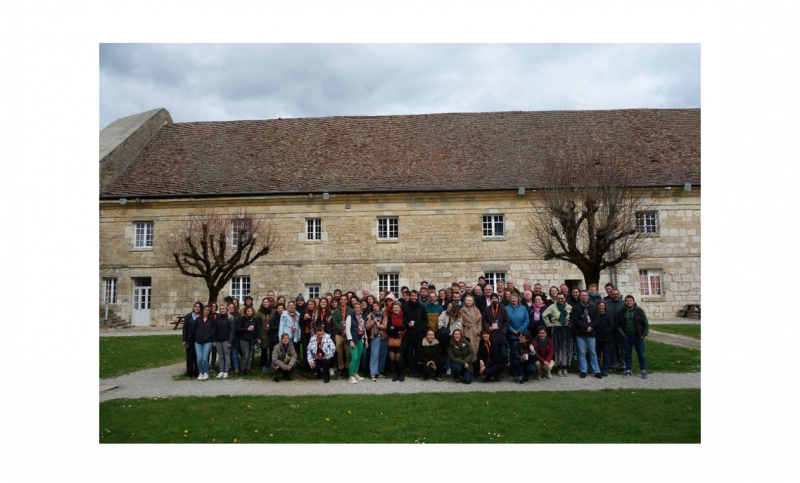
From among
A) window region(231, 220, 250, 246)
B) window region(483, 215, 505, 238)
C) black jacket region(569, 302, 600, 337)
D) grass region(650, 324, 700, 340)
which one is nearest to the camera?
black jacket region(569, 302, 600, 337)

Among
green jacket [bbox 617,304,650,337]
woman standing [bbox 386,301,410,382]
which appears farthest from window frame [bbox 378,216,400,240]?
green jacket [bbox 617,304,650,337]

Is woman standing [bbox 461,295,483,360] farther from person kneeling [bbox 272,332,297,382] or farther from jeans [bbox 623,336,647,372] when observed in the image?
person kneeling [bbox 272,332,297,382]

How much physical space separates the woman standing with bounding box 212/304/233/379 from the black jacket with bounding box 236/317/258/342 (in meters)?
0.16

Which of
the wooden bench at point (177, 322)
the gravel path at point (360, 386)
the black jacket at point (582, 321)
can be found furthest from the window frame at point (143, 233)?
the black jacket at point (582, 321)

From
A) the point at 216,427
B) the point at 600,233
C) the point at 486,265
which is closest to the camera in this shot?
the point at 216,427

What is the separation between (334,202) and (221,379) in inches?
402

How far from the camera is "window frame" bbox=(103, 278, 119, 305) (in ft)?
60.7

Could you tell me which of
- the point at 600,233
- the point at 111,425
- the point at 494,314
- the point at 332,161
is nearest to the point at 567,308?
the point at 494,314

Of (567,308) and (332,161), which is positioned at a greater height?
(332,161)

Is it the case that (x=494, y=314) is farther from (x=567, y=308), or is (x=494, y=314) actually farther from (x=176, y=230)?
(x=176, y=230)

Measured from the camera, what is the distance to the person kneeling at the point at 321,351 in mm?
8680

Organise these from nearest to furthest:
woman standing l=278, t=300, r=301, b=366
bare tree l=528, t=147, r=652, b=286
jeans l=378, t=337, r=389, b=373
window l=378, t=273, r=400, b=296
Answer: jeans l=378, t=337, r=389, b=373 → woman standing l=278, t=300, r=301, b=366 → bare tree l=528, t=147, r=652, b=286 → window l=378, t=273, r=400, b=296

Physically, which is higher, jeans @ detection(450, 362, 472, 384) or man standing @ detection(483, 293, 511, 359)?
man standing @ detection(483, 293, 511, 359)

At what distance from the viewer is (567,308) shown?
348 inches
